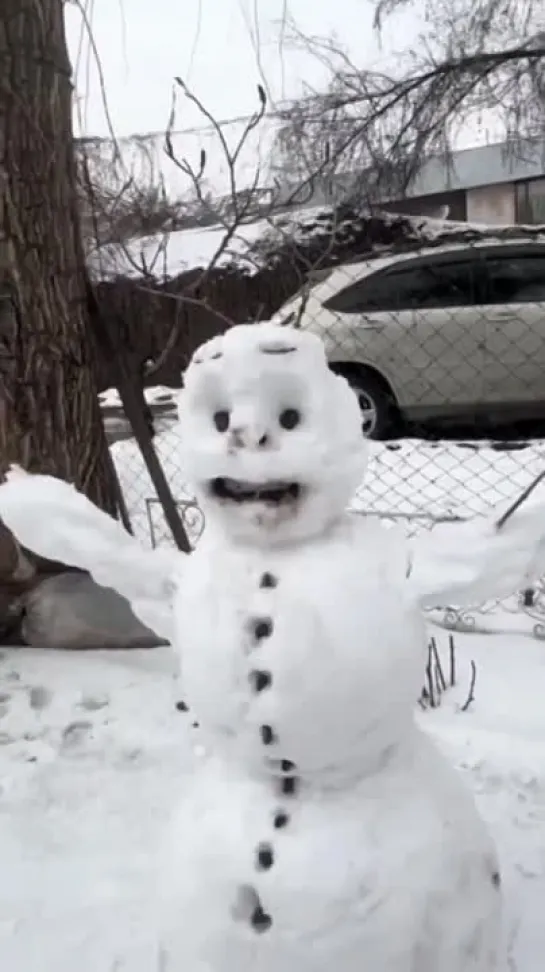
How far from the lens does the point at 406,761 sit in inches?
59.9

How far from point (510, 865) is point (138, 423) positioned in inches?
64.1

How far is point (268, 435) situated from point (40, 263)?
202 centimetres

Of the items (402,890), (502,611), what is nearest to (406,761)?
(402,890)

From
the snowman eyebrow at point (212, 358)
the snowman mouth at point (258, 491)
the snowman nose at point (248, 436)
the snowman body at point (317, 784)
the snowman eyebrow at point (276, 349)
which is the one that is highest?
the snowman eyebrow at point (276, 349)

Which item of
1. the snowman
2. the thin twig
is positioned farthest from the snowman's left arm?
the thin twig

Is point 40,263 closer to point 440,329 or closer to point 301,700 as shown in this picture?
point 301,700

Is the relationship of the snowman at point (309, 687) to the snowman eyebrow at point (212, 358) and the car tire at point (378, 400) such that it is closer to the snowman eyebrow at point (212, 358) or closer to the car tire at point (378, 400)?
the snowman eyebrow at point (212, 358)

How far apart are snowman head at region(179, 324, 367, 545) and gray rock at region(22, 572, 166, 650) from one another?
1.77 meters

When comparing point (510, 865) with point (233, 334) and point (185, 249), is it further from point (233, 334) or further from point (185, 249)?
point (185, 249)

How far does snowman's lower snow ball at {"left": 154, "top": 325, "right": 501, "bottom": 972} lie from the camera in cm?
139

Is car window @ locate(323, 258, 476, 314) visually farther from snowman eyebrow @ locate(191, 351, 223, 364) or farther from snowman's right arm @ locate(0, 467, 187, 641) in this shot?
snowman eyebrow @ locate(191, 351, 223, 364)

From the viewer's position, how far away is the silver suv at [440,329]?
638 cm

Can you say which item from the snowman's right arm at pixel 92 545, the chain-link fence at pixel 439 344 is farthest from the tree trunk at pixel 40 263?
the chain-link fence at pixel 439 344

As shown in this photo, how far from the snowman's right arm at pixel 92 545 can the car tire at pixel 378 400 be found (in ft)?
16.7
